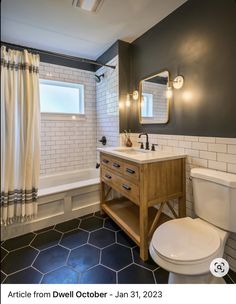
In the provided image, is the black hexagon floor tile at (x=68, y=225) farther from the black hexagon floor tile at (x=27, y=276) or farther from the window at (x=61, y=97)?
the window at (x=61, y=97)

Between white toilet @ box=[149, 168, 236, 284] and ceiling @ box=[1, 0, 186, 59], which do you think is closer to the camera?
white toilet @ box=[149, 168, 236, 284]

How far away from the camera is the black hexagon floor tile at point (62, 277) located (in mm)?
1229

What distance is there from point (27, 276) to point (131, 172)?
43.1 inches

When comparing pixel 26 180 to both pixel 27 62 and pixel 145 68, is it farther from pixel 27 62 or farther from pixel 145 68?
pixel 145 68

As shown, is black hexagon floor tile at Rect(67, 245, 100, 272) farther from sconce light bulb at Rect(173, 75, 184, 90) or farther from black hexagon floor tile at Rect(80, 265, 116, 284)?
sconce light bulb at Rect(173, 75, 184, 90)

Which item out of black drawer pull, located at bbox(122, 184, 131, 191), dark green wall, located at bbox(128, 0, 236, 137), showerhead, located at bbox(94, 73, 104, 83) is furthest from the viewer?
showerhead, located at bbox(94, 73, 104, 83)

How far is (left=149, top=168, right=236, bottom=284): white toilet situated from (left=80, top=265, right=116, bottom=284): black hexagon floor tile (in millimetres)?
409

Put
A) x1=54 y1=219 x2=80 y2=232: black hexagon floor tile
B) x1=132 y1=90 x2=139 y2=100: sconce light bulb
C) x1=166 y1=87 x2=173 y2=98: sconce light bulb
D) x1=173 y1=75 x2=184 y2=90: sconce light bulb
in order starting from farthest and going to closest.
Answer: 1. x1=132 y1=90 x2=139 y2=100: sconce light bulb
2. x1=54 y1=219 x2=80 y2=232: black hexagon floor tile
3. x1=166 y1=87 x2=173 y2=98: sconce light bulb
4. x1=173 y1=75 x2=184 y2=90: sconce light bulb

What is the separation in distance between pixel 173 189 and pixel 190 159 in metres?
0.33

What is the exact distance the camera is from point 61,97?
281cm

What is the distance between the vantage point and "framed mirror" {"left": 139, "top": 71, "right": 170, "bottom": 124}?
1886 mm

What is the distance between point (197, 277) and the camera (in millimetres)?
1034

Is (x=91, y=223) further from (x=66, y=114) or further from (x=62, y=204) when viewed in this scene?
(x=66, y=114)

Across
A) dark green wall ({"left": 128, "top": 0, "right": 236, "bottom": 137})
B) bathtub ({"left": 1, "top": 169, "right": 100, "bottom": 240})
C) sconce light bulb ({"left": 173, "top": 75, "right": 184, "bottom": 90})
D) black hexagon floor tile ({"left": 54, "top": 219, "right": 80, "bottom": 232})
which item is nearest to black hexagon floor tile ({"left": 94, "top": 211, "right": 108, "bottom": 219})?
bathtub ({"left": 1, "top": 169, "right": 100, "bottom": 240})
